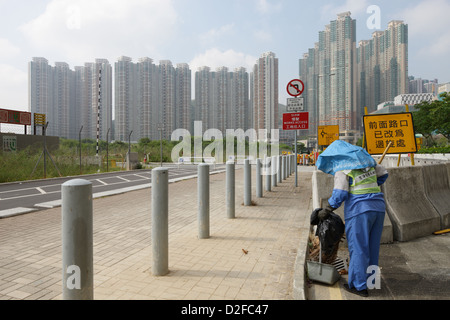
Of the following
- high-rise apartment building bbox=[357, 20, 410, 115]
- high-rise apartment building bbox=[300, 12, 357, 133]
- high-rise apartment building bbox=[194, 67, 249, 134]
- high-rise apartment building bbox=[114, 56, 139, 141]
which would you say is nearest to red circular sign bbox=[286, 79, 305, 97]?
high-rise apartment building bbox=[300, 12, 357, 133]

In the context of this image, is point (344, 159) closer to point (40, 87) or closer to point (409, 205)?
point (409, 205)

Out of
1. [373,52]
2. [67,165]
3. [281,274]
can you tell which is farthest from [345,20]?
[281,274]

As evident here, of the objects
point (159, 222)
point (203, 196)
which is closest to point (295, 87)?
point (203, 196)

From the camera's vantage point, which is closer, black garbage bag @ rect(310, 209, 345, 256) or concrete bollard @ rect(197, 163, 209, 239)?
black garbage bag @ rect(310, 209, 345, 256)

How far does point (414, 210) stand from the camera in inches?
223

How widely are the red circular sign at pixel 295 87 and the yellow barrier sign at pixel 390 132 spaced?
448 cm

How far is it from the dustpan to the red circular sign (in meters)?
8.83

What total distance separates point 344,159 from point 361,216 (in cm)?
62

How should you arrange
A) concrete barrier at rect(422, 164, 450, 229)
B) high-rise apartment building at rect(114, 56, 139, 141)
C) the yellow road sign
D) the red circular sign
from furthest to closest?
1. high-rise apartment building at rect(114, 56, 139, 141)
2. the yellow road sign
3. the red circular sign
4. concrete barrier at rect(422, 164, 450, 229)

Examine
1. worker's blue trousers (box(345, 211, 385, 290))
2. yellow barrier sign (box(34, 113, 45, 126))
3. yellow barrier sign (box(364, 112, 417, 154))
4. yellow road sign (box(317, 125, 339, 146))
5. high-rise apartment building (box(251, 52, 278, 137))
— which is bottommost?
worker's blue trousers (box(345, 211, 385, 290))

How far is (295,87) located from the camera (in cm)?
1164

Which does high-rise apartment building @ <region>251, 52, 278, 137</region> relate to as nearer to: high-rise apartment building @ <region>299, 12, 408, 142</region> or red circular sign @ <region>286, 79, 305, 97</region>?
high-rise apartment building @ <region>299, 12, 408, 142</region>

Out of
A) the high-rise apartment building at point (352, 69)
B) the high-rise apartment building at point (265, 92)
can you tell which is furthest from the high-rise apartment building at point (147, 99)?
the high-rise apartment building at point (352, 69)

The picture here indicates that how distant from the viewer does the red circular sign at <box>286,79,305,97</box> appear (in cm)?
1159
